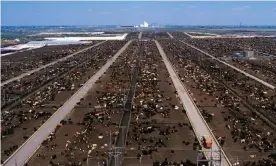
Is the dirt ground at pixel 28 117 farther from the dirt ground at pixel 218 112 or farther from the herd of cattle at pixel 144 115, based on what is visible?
the dirt ground at pixel 218 112

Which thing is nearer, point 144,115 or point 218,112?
point 144,115

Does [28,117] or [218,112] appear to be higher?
[218,112]

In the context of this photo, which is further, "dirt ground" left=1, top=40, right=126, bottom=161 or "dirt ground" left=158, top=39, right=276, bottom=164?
"dirt ground" left=1, top=40, right=126, bottom=161

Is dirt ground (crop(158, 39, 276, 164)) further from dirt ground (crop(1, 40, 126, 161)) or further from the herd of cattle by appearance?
dirt ground (crop(1, 40, 126, 161))

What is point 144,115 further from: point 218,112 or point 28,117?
point 28,117

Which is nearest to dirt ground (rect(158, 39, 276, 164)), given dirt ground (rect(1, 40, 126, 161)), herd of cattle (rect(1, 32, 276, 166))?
herd of cattle (rect(1, 32, 276, 166))

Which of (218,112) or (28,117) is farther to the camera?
(218,112)

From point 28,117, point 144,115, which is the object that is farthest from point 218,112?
point 28,117

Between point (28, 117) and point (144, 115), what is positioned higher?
point (144, 115)

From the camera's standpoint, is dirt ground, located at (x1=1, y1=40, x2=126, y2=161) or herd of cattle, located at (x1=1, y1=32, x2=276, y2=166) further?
dirt ground, located at (x1=1, y1=40, x2=126, y2=161)

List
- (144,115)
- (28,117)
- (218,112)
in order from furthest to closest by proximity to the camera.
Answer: (218,112) < (28,117) < (144,115)

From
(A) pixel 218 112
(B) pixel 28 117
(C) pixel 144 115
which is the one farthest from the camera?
(A) pixel 218 112

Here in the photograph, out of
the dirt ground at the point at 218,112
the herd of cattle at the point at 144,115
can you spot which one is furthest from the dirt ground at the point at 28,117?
the dirt ground at the point at 218,112
